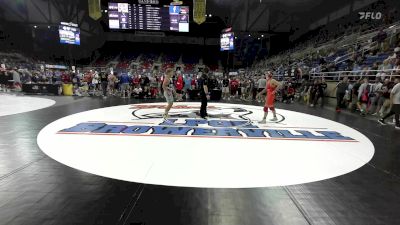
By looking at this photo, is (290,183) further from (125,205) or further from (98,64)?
(98,64)

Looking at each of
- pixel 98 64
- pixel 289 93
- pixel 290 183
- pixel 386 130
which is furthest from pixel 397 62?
pixel 98 64

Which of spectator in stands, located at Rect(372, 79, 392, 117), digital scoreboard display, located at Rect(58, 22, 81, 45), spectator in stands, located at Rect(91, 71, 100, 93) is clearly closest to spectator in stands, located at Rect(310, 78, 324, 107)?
spectator in stands, located at Rect(372, 79, 392, 117)

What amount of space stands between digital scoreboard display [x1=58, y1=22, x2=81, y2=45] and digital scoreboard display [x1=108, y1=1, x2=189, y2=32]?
6.29 meters

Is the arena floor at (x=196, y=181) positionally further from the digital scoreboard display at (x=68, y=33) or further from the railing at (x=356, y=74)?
the digital scoreboard display at (x=68, y=33)

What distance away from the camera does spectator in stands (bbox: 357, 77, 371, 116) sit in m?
10.3

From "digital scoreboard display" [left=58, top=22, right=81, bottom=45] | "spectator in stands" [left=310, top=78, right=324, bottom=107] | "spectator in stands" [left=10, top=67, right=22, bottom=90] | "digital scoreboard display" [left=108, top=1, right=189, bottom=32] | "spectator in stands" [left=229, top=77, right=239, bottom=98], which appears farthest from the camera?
"digital scoreboard display" [left=58, top=22, right=81, bottom=45]

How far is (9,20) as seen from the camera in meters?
29.5

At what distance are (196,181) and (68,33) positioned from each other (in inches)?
877

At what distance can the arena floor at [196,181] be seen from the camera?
244 cm

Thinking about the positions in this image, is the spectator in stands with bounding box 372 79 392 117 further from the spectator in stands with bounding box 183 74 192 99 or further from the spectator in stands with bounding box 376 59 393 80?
the spectator in stands with bounding box 183 74 192 99

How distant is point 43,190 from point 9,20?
3563cm

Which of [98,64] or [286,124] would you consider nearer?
[286,124]
